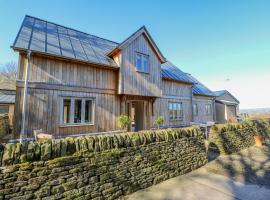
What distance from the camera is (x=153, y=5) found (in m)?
10.4

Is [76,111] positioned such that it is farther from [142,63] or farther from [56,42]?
[142,63]

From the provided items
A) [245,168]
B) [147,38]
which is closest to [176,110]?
[147,38]

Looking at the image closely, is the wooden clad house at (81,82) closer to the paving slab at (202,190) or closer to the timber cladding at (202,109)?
the timber cladding at (202,109)

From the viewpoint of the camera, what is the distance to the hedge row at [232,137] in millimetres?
8594

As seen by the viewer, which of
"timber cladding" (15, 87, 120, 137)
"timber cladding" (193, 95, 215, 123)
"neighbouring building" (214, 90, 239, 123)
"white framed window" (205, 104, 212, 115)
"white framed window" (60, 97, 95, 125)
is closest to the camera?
"timber cladding" (15, 87, 120, 137)

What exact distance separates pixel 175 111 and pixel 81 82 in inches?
371

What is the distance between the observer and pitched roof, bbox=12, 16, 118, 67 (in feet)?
25.4

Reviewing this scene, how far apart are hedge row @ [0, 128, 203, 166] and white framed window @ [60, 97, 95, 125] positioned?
5035mm

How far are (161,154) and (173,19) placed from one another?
11.3 m

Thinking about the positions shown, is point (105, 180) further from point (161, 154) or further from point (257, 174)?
point (257, 174)

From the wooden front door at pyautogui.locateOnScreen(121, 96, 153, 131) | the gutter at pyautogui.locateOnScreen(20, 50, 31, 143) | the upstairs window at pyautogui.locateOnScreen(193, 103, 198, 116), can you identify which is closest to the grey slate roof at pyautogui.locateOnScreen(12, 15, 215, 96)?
the gutter at pyautogui.locateOnScreen(20, 50, 31, 143)

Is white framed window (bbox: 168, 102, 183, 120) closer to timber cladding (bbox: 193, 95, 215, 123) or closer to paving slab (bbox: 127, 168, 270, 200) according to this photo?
timber cladding (bbox: 193, 95, 215, 123)

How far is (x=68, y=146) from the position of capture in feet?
11.9

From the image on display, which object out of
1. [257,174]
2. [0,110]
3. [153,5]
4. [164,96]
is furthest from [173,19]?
[0,110]
